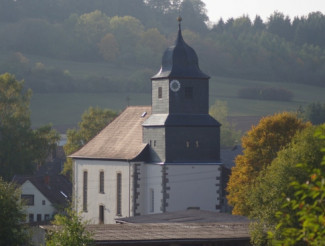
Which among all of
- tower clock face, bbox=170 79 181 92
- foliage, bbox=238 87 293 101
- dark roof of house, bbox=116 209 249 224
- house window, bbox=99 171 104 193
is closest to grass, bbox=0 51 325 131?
foliage, bbox=238 87 293 101

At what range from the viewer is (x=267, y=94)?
150750 mm

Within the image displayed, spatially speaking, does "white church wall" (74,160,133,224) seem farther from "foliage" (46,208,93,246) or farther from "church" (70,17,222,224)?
"foliage" (46,208,93,246)

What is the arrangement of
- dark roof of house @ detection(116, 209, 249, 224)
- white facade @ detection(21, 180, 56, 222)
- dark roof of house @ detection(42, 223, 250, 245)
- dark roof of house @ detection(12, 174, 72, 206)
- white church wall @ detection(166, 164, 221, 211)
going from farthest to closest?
dark roof of house @ detection(12, 174, 72, 206) < white facade @ detection(21, 180, 56, 222) < white church wall @ detection(166, 164, 221, 211) < dark roof of house @ detection(116, 209, 249, 224) < dark roof of house @ detection(42, 223, 250, 245)

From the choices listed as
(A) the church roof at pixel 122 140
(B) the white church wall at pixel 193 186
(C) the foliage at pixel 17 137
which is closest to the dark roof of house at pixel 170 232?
(B) the white church wall at pixel 193 186

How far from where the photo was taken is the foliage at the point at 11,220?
34.0 meters

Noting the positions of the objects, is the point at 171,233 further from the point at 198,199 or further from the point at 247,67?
the point at 247,67

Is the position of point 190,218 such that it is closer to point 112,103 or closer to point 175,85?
point 175,85

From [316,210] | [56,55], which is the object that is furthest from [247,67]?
[316,210]

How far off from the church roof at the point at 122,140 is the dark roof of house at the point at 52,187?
10.6 meters

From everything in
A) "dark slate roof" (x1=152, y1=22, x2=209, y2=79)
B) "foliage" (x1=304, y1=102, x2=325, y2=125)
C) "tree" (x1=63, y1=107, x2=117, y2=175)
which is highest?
"dark slate roof" (x1=152, y1=22, x2=209, y2=79)

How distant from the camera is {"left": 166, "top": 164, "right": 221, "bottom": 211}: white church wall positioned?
204 feet

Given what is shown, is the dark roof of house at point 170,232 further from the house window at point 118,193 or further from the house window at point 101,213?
the house window at point 101,213

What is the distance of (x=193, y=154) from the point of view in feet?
207

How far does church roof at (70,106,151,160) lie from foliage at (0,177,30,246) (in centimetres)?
2883
